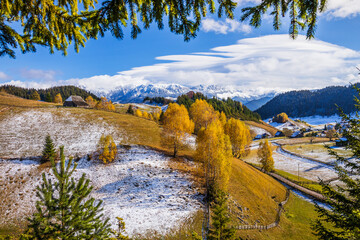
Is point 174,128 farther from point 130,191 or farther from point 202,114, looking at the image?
point 202,114

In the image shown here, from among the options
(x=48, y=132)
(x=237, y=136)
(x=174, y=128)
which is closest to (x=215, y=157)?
(x=174, y=128)

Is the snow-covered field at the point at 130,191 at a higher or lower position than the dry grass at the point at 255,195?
higher

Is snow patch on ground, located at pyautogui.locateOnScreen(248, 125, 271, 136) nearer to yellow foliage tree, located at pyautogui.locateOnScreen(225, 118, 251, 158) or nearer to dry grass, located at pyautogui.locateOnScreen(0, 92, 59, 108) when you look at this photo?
yellow foliage tree, located at pyautogui.locateOnScreen(225, 118, 251, 158)

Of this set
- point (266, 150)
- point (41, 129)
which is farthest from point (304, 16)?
point (41, 129)

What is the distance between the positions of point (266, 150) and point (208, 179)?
28.7 metres

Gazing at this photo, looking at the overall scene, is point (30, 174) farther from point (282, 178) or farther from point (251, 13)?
point (282, 178)

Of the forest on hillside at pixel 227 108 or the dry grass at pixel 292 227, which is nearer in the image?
the dry grass at pixel 292 227

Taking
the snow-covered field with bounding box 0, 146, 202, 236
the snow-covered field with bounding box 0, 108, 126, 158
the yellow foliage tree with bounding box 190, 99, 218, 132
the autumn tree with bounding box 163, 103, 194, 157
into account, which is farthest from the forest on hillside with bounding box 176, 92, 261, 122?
the snow-covered field with bounding box 0, 146, 202, 236

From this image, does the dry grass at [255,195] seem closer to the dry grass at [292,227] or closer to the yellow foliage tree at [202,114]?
the dry grass at [292,227]

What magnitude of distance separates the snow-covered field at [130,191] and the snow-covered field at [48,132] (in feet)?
20.5

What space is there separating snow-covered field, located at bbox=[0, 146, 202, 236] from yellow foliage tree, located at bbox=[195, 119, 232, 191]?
3957mm

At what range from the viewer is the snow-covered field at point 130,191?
69.1 ft

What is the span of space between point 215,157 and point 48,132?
150 ft

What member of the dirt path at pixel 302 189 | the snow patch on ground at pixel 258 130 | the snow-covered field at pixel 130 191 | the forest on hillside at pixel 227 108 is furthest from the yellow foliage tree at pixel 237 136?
the snow patch on ground at pixel 258 130
